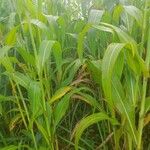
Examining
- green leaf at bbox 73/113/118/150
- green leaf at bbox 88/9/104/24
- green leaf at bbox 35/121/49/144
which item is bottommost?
green leaf at bbox 35/121/49/144

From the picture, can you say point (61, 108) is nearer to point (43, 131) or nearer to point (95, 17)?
point (43, 131)

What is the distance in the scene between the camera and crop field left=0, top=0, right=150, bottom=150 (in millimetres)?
961

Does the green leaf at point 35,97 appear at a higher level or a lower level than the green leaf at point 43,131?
higher

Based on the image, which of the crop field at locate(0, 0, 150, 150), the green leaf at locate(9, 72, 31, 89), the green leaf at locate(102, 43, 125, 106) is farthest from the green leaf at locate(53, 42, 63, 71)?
the green leaf at locate(102, 43, 125, 106)

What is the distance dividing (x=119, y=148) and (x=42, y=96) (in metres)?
0.30

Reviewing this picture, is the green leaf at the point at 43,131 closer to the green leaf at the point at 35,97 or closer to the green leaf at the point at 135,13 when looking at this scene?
the green leaf at the point at 35,97

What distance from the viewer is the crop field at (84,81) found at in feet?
3.15

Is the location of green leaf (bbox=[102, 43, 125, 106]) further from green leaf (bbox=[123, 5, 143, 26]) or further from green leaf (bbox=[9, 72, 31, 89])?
green leaf (bbox=[9, 72, 31, 89])

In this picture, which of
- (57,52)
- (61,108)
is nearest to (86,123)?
(61,108)

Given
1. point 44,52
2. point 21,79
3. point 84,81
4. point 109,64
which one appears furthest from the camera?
point 84,81

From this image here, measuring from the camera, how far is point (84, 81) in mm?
1172

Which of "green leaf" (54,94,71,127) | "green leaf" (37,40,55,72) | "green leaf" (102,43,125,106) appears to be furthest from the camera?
"green leaf" (54,94,71,127)

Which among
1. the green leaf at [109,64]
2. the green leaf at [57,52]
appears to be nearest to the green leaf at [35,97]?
the green leaf at [57,52]

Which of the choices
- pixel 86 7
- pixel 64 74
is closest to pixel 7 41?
pixel 64 74
